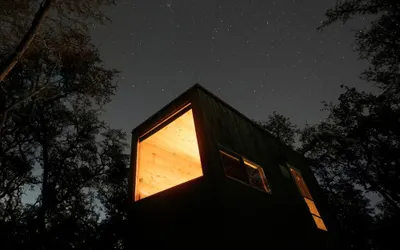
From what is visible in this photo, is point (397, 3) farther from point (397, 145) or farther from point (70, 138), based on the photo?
point (70, 138)

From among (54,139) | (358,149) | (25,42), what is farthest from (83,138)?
(358,149)

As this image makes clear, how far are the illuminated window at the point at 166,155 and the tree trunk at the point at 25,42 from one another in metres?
5.46

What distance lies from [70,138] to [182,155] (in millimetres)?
13046

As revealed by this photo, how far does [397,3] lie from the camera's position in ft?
34.4

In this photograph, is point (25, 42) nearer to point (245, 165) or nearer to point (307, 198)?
point (245, 165)

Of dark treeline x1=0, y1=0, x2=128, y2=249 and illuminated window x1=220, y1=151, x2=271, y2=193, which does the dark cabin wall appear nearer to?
illuminated window x1=220, y1=151, x2=271, y2=193

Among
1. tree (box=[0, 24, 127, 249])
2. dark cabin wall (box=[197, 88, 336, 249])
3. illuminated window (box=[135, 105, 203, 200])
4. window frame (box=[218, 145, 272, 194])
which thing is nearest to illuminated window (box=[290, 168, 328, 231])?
dark cabin wall (box=[197, 88, 336, 249])

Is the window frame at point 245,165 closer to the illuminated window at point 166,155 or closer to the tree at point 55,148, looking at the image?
the illuminated window at point 166,155

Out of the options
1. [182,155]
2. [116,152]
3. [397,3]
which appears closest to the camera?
[182,155]

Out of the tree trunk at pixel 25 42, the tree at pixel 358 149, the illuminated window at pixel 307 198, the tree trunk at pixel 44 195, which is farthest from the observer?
the tree at pixel 358 149

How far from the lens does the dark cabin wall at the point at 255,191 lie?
4590 millimetres

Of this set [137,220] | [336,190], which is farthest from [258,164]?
[336,190]

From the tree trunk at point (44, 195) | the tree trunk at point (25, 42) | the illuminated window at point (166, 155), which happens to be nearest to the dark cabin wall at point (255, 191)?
the illuminated window at point (166, 155)

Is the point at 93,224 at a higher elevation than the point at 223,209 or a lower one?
higher
